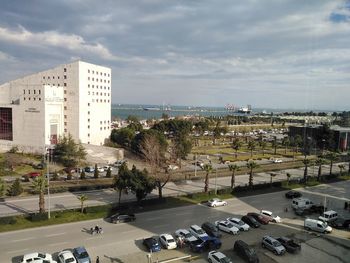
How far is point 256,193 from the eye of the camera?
3741 cm

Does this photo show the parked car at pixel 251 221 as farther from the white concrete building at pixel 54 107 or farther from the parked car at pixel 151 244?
the white concrete building at pixel 54 107

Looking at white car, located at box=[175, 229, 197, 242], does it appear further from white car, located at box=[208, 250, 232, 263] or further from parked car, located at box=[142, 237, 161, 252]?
white car, located at box=[208, 250, 232, 263]

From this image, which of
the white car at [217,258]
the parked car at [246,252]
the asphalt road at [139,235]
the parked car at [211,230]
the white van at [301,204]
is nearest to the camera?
the white car at [217,258]

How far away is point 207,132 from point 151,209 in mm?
70512

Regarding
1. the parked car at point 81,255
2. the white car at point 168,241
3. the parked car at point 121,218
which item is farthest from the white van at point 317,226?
the parked car at point 81,255

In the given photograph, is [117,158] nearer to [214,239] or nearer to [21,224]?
[21,224]

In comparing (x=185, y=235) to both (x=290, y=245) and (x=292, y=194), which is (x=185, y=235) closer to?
→ (x=290, y=245)

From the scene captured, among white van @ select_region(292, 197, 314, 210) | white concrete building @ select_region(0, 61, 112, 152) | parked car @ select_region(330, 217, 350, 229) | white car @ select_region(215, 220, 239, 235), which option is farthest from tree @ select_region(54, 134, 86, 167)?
parked car @ select_region(330, 217, 350, 229)

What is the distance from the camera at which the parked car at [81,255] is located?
759 inches

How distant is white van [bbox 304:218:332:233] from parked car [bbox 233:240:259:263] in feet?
27.5

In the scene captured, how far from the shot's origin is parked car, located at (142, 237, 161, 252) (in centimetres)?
2144

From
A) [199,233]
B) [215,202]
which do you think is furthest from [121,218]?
[215,202]

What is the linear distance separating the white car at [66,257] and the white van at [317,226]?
18308 millimetres

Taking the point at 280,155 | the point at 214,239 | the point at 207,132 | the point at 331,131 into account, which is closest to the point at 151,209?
the point at 214,239
